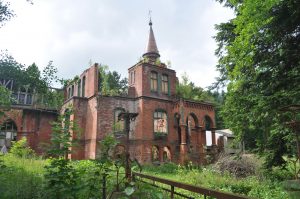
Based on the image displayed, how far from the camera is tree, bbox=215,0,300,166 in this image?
8.11 meters

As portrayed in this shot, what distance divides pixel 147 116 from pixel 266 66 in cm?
1413

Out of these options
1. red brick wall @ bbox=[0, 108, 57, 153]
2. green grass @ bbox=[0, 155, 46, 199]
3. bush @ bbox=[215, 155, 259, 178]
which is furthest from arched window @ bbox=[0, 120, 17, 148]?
bush @ bbox=[215, 155, 259, 178]

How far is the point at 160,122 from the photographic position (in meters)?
23.5

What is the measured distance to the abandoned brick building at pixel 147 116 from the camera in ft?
71.1

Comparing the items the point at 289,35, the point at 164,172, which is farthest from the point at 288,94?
the point at 164,172

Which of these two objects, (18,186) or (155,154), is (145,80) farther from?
(18,186)

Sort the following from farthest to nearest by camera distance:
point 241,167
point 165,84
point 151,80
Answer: point 165,84 → point 151,80 → point 241,167

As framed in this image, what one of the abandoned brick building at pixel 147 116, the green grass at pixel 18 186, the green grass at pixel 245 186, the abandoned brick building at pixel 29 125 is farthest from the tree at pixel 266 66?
the abandoned brick building at pixel 29 125

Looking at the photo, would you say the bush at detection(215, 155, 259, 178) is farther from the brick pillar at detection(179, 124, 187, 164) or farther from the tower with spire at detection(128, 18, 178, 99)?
the tower with spire at detection(128, 18, 178, 99)

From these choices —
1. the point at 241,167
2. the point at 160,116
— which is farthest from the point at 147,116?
the point at 241,167

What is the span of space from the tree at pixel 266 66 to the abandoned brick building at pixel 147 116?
39.6ft

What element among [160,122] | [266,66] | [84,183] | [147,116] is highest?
[266,66]

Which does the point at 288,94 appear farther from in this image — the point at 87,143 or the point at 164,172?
the point at 87,143

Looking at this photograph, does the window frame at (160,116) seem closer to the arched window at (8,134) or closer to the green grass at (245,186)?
the green grass at (245,186)
